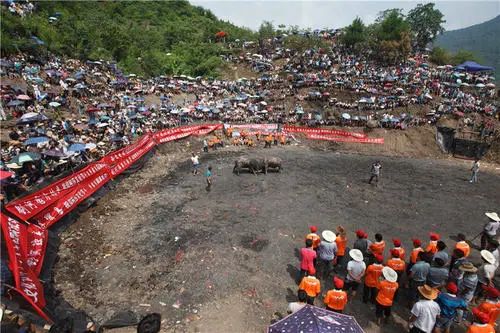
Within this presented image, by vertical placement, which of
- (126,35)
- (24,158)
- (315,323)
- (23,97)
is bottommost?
(24,158)

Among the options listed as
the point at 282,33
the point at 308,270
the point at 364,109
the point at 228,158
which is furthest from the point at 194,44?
the point at 308,270

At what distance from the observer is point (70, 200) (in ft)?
42.2

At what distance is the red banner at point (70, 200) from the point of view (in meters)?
11.2

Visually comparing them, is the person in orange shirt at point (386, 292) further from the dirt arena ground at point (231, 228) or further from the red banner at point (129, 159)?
the red banner at point (129, 159)

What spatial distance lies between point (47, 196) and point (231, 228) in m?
6.94

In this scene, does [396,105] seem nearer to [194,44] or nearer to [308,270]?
[308,270]

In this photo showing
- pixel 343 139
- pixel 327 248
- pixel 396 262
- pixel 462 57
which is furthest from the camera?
pixel 462 57

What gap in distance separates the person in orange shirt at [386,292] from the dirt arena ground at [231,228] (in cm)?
51

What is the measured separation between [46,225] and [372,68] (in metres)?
39.7

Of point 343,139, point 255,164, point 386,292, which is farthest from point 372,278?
point 343,139

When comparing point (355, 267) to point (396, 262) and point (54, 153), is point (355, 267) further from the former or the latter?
point (54, 153)

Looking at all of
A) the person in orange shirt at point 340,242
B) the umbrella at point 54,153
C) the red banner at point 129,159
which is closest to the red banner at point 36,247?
the umbrella at point 54,153

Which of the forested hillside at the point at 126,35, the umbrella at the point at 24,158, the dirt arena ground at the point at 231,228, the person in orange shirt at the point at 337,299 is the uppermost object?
the forested hillside at the point at 126,35

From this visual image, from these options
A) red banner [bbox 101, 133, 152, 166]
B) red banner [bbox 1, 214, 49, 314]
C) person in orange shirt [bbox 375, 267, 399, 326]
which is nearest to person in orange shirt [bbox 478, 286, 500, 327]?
person in orange shirt [bbox 375, 267, 399, 326]
